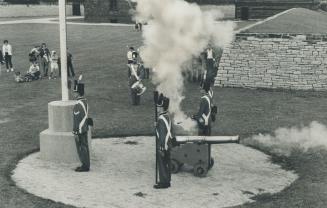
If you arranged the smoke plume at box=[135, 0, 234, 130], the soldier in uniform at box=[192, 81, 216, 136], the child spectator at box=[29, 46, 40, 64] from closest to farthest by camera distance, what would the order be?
the soldier in uniform at box=[192, 81, 216, 136] → the smoke plume at box=[135, 0, 234, 130] → the child spectator at box=[29, 46, 40, 64]

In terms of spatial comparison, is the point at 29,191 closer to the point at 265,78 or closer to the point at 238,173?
the point at 238,173

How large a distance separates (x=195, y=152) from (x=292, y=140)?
15.1 feet

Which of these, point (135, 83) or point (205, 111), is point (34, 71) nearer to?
point (135, 83)

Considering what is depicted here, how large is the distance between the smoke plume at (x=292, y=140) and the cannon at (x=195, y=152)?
2960mm

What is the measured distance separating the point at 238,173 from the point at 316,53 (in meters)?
14.7

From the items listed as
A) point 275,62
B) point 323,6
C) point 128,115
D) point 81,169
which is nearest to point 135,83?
point 128,115

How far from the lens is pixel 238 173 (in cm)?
1259

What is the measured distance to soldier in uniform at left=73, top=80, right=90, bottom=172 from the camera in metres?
12.5

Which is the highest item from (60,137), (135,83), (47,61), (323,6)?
(323,6)

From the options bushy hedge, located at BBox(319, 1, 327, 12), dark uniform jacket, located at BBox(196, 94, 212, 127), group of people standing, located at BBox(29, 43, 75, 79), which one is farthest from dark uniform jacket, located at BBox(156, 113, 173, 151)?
bushy hedge, located at BBox(319, 1, 327, 12)

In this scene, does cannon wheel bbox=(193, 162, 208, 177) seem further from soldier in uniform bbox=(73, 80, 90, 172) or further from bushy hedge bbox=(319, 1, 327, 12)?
bushy hedge bbox=(319, 1, 327, 12)

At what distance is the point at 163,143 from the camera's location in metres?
11.4

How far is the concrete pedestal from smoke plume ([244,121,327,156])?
5.07m

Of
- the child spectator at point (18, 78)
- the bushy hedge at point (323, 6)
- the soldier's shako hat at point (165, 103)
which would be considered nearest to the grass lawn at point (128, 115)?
the child spectator at point (18, 78)
